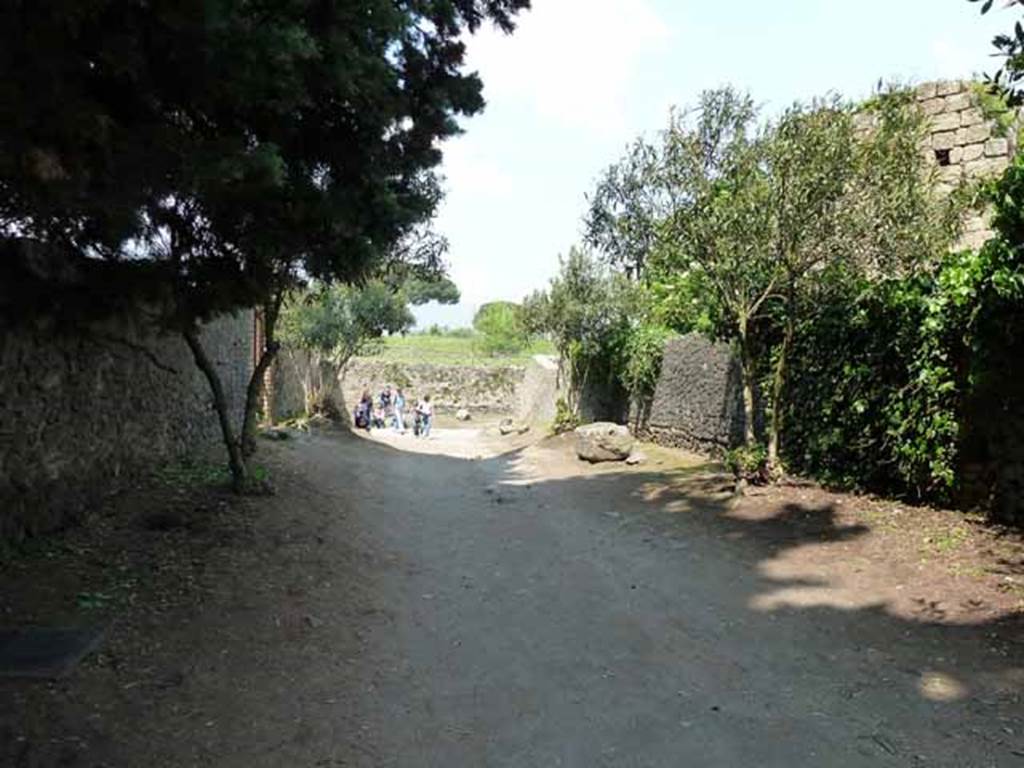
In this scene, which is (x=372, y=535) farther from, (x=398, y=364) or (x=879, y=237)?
(x=398, y=364)

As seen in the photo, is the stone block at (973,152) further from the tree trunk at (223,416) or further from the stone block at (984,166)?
the tree trunk at (223,416)

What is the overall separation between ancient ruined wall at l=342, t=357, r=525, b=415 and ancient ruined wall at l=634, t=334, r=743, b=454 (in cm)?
2196

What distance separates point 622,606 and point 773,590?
4.65 ft

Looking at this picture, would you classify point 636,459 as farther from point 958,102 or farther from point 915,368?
point 958,102

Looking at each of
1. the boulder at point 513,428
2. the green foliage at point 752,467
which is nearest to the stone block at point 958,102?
the green foliage at point 752,467

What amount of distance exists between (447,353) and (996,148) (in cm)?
3394

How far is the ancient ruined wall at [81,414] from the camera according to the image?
6.34 metres

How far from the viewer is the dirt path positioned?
12.9ft

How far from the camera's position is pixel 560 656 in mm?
5277

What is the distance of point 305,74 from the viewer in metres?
4.99

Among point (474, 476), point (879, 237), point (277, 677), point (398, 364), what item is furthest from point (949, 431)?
point (398, 364)

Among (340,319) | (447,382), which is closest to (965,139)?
(340,319)

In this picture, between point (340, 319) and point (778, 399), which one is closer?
point (778, 399)

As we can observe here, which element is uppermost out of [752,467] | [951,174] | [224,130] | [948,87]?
[948,87]
